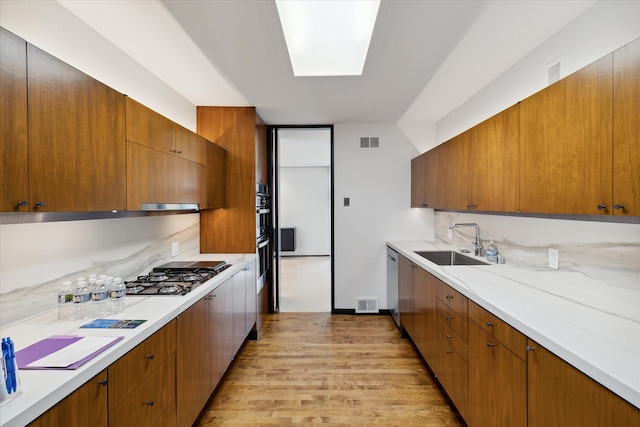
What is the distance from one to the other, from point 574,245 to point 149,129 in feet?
9.00

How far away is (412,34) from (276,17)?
0.87 m

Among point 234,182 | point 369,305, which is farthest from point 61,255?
point 369,305

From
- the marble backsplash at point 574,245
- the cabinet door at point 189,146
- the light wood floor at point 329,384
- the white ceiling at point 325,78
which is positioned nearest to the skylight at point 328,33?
the white ceiling at point 325,78

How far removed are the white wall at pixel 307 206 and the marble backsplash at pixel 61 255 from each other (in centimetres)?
591

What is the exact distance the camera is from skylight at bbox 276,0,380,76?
6.38 ft

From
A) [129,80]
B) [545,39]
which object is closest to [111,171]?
[129,80]

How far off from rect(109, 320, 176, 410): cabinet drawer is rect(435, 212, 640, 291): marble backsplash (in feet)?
7.62

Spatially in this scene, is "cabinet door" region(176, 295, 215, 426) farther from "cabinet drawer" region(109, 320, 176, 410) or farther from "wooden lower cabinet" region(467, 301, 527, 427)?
"wooden lower cabinet" region(467, 301, 527, 427)

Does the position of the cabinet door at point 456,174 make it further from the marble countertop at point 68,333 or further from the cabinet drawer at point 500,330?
the marble countertop at point 68,333

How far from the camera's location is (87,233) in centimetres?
175

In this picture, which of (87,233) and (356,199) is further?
(356,199)

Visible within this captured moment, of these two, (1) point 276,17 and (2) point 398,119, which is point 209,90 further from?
(2) point 398,119

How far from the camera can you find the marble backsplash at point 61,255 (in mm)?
1322

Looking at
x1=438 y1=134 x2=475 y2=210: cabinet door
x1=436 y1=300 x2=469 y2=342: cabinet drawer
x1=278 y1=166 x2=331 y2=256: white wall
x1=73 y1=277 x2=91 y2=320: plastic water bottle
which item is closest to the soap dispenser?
x1=438 y1=134 x2=475 y2=210: cabinet door
